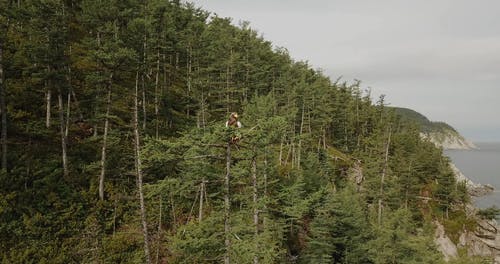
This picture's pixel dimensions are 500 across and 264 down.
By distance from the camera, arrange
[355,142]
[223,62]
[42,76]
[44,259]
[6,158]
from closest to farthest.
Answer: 1. [44,259]
2. [6,158]
3. [42,76]
4. [223,62]
5. [355,142]

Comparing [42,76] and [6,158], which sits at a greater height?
[42,76]

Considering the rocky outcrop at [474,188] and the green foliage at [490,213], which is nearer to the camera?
→ the green foliage at [490,213]

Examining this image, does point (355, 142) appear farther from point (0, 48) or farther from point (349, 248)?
point (0, 48)

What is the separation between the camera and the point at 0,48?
71.5ft

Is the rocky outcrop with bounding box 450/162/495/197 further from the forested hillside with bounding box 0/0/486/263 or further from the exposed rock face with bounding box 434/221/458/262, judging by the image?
the forested hillside with bounding box 0/0/486/263

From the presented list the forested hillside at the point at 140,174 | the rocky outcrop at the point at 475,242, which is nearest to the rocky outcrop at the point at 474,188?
the rocky outcrop at the point at 475,242

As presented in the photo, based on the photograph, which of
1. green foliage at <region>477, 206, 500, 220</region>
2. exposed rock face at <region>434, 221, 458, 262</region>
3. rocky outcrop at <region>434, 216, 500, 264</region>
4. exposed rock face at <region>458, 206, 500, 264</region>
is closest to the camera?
exposed rock face at <region>434, 221, 458, 262</region>

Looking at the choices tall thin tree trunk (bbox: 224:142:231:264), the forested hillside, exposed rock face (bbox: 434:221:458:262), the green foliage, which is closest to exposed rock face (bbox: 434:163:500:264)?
exposed rock face (bbox: 434:221:458:262)

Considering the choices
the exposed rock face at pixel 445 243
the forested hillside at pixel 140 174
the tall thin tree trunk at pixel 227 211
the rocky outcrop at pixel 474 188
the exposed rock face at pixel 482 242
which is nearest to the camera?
the tall thin tree trunk at pixel 227 211

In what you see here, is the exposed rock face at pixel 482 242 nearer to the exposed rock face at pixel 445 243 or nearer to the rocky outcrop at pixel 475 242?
the rocky outcrop at pixel 475 242

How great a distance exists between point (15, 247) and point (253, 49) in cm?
3872

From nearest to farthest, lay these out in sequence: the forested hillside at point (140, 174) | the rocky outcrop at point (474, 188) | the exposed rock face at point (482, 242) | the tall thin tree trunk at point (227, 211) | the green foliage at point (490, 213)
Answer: the tall thin tree trunk at point (227, 211), the forested hillside at point (140, 174), the exposed rock face at point (482, 242), the green foliage at point (490, 213), the rocky outcrop at point (474, 188)

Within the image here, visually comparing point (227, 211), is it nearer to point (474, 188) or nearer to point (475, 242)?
point (475, 242)

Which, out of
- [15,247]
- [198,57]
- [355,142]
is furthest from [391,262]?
[355,142]
